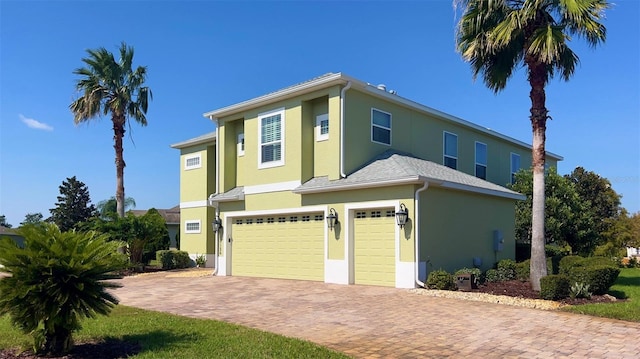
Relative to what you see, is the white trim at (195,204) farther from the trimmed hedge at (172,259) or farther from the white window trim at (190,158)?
the trimmed hedge at (172,259)

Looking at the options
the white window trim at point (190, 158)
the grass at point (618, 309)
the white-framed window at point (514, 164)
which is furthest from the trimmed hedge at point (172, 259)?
the grass at point (618, 309)

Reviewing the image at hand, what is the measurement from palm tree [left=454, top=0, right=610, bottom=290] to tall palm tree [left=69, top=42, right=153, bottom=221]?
16.8 metres

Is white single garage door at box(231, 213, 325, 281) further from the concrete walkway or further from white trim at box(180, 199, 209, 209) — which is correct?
white trim at box(180, 199, 209, 209)

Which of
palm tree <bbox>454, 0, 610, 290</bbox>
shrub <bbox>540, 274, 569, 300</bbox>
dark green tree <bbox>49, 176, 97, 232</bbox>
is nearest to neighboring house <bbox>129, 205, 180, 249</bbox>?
dark green tree <bbox>49, 176, 97, 232</bbox>

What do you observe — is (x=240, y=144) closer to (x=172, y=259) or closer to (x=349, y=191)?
(x=172, y=259)

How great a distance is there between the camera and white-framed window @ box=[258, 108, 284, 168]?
57.8 ft

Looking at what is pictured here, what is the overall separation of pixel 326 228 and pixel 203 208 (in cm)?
986

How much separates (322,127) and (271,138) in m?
2.21

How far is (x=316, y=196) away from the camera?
16.2 metres

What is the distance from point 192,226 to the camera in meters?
24.2

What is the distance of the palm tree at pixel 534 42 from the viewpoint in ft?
40.8

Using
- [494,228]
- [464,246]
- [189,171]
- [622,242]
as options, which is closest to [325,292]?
[464,246]

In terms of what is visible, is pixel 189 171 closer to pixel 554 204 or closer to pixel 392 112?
pixel 392 112

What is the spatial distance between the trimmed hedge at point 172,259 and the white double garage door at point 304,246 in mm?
5003
